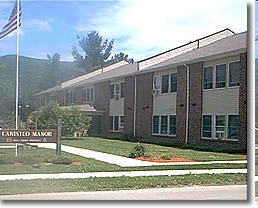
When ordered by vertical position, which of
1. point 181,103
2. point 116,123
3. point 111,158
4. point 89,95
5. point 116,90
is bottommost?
point 111,158

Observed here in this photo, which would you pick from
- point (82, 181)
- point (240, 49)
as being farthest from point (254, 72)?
point (240, 49)

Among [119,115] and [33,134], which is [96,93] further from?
[33,134]

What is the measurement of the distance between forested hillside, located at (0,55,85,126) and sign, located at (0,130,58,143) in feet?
2.22

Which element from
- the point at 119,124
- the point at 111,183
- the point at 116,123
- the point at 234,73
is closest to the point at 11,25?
the point at 111,183

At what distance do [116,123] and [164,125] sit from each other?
4.54m

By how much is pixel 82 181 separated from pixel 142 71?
54.0 feet

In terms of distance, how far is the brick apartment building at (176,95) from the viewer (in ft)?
65.6

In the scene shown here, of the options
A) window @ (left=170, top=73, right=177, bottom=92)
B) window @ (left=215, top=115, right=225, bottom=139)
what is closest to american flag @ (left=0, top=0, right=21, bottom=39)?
window @ (left=215, top=115, right=225, bottom=139)

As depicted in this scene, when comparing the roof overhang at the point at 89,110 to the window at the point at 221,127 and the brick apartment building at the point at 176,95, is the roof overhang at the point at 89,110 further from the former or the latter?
the window at the point at 221,127

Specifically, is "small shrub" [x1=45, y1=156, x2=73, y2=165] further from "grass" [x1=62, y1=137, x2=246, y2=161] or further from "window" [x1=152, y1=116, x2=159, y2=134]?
"window" [x1=152, y1=116, x2=159, y2=134]

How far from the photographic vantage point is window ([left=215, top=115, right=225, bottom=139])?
21.0 metres

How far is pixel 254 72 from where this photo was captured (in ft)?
28.2

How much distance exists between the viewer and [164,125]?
25766mm

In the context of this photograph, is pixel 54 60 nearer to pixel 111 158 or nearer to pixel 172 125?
pixel 111 158
